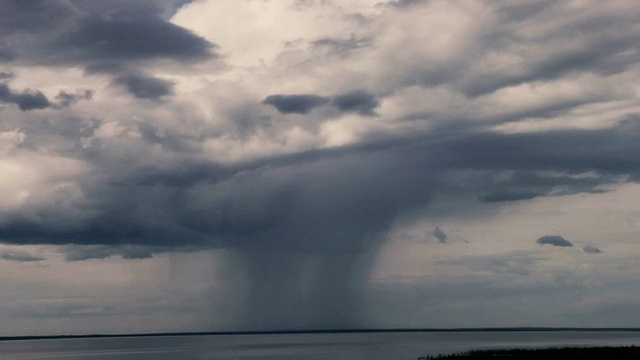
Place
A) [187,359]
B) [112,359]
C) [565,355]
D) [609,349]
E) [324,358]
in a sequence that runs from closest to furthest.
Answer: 1. [565,355]
2. [609,349]
3. [324,358]
4. [187,359]
5. [112,359]

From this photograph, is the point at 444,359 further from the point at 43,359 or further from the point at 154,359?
the point at 43,359

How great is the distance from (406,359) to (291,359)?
3080 centimetres

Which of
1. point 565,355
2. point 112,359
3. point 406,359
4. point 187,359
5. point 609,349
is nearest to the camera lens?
point 565,355

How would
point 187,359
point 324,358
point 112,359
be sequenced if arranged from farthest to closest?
point 112,359, point 187,359, point 324,358

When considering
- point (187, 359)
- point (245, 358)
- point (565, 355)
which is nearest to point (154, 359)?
point (187, 359)

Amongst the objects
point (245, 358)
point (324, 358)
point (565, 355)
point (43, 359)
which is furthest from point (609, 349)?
point (43, 359)

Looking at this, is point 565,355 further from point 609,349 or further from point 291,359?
point 291,359

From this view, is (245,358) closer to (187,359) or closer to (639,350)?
(187,359)

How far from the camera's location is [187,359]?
16962cm

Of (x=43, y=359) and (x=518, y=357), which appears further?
(x=43, y=359)

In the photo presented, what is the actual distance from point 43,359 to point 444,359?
125 metres

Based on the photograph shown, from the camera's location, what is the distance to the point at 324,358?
158 metres

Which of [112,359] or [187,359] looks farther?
[112,359]

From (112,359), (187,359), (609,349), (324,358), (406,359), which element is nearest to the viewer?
(609,349)
